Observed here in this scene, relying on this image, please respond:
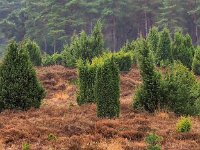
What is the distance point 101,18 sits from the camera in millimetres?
60906

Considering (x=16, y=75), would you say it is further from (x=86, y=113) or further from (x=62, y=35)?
(x=62, y=35)

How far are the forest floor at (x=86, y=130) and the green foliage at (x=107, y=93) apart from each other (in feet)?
1.28

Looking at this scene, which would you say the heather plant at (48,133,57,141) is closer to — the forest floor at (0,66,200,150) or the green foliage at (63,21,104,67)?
the forest floor at (0,66,200,150)

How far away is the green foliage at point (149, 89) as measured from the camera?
16.1m

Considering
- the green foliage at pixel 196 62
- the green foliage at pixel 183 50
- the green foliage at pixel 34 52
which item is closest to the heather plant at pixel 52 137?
the green foliage at pixel 196 62

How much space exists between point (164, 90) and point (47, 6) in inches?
2001

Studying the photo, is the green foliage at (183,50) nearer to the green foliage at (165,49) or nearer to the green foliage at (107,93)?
the green foliage at (165,49)

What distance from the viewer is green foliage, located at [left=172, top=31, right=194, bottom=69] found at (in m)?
30.1

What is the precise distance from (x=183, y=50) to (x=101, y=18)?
32184 millimetres

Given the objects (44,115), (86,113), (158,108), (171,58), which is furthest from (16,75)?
(171,58)

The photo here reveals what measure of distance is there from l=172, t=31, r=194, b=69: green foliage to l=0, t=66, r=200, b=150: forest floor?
13494mm

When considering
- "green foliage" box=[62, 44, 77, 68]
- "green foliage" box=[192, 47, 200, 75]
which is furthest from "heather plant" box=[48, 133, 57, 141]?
"green foliage" box=[192, 47, 200, 75]

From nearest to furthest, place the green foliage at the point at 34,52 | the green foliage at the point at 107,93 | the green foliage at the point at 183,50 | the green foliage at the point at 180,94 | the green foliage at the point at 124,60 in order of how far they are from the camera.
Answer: the green foliage at the point at 107,93 → the green foliage at the point at 180,94 → the green foliage at the point at 124,60 → the green foliage at the point at 183,50 → the green foliage at the point at 34,52

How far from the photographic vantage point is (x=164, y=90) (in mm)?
16062
